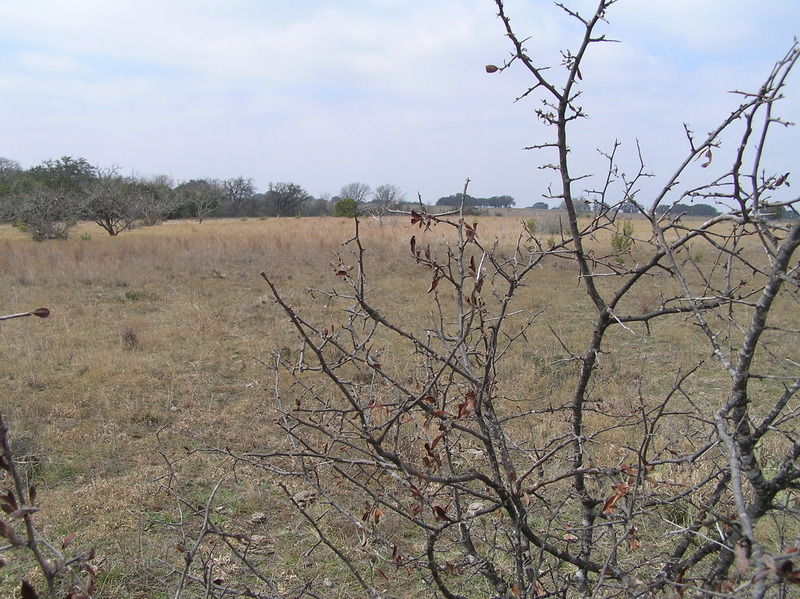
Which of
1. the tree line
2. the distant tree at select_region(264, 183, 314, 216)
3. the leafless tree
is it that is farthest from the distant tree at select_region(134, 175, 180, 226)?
the leafless tree

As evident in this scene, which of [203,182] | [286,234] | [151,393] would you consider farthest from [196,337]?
[203,182]

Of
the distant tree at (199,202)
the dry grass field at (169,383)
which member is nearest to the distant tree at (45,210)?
the dry grass field at (169,383)

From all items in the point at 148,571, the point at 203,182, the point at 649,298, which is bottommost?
the point at 148,571

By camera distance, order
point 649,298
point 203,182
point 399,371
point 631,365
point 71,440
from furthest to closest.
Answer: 1. point 203,182
2. point 649,298
3. point 631,365
4. point 399,371
5. point 71,440

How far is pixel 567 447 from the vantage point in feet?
11.9

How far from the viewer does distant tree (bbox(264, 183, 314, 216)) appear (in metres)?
47.8

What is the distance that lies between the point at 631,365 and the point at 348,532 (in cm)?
427

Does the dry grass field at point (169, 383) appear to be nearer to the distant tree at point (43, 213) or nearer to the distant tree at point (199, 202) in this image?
the distant tree at point (43, 213)

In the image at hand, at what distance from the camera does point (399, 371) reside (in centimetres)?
591

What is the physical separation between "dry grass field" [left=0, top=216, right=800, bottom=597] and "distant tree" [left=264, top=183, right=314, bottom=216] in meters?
35.3

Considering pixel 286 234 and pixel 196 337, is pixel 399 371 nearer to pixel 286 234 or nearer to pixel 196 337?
pixel 196 337

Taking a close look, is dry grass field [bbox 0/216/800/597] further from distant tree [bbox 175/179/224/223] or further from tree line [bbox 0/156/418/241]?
distant tree [bbox 175/179/224/223]

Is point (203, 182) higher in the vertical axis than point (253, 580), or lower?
higher

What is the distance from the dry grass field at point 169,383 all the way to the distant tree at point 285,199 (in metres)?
35.3
